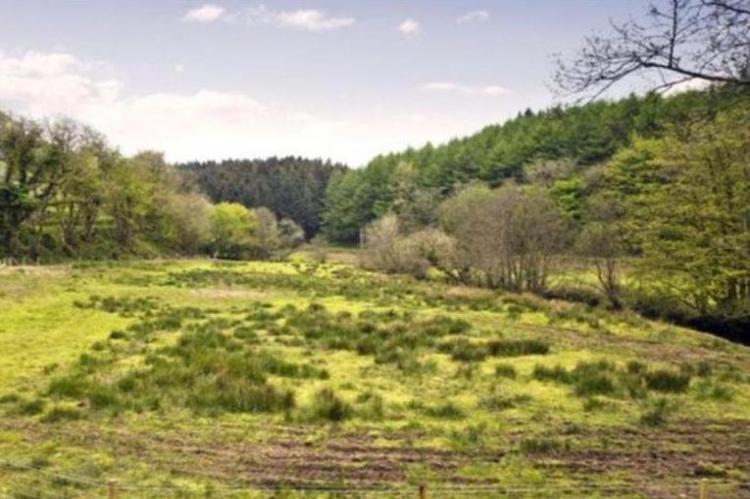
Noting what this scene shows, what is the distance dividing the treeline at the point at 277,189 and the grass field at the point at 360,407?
317 feet

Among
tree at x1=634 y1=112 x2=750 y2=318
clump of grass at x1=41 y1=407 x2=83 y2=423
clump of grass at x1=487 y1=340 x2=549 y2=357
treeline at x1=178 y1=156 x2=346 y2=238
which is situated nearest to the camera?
clump of grass at x1=41 y1=407 x2=83 y2=423

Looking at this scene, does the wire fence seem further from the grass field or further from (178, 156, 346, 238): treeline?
(178, 156, 346, 238): treeline

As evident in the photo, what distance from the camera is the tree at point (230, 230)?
8581cm

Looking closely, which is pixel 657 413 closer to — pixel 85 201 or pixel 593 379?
pixel 593 379

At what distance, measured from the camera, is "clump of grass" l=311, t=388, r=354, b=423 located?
1174cm

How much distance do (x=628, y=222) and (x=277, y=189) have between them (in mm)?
93985

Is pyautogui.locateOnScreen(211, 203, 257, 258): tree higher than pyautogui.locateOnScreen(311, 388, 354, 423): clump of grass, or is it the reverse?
pyautogui.locateOnScreen(211, 203, 257, 258): tree

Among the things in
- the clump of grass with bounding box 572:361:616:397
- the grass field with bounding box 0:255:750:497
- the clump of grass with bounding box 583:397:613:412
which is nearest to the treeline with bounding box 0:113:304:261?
the grass field with bounding box 0:255:750:497

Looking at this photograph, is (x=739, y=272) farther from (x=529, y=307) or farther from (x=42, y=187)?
(x=42, y=187)

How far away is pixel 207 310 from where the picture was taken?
27.2 metres

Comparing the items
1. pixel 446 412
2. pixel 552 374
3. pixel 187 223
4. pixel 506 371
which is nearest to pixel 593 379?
pixel 552 374

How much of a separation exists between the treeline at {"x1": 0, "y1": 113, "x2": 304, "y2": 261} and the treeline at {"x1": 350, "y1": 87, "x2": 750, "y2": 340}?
23515mm

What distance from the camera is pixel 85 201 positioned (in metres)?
63.2

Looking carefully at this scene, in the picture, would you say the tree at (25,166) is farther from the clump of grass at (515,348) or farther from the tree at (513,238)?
the clump of grass at (515,348)
